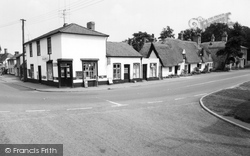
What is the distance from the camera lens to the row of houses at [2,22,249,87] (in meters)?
21.5

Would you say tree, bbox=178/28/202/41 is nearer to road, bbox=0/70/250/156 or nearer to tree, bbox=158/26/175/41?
tree, bbox=158/26/175/41

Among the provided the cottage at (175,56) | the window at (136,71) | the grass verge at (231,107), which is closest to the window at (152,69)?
the cottage at (175,56)

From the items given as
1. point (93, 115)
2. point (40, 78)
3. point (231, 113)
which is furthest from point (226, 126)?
point (40, 78)

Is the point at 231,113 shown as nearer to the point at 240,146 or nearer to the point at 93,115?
the point at 240,146

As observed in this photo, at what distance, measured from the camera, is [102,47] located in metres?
24.0

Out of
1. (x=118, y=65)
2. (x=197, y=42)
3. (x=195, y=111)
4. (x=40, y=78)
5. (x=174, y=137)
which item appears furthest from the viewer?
(x=197, y=42)

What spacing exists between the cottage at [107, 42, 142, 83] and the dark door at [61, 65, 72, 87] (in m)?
5.16

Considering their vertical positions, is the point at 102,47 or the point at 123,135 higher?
the point at 102,47

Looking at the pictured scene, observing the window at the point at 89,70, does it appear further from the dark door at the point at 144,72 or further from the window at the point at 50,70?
the dark door at the point at 144,72

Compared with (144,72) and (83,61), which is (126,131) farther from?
(144,72)

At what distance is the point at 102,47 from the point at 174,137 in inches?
749

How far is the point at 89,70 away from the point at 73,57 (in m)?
2.54

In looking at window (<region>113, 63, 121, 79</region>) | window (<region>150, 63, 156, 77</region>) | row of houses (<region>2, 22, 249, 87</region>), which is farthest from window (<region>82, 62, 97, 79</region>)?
window (<region>150, 63, 156, 77</region>)

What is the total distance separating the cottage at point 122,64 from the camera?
81.3 feet
